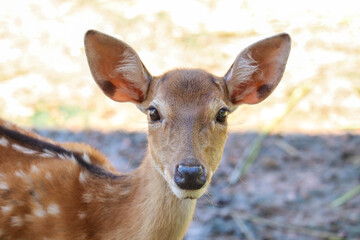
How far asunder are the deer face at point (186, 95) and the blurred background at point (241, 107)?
1.38m

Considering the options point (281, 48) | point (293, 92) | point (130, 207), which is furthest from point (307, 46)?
point (130, 207)

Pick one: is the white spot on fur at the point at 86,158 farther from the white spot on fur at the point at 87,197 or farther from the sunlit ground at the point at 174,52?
the sunlit ground at the point at 174,52

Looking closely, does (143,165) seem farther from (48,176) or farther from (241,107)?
(241,107)

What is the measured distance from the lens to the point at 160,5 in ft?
25.5

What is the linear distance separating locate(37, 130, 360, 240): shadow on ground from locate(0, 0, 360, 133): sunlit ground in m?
0.23

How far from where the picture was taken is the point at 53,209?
10.9 feet

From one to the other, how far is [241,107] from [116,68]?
122 inches

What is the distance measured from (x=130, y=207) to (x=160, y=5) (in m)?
4.93

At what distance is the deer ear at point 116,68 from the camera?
128 inches

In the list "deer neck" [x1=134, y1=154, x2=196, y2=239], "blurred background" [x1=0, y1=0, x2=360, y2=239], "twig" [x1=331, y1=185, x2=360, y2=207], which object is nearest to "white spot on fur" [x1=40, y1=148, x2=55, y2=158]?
"deer neck" [x1=134, y1=154, x2=196, y2=239]

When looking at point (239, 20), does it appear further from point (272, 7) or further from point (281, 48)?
point (281, 48)

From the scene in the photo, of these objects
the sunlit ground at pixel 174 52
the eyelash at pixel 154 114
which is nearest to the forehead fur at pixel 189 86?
the eyelash at pixel 154 114

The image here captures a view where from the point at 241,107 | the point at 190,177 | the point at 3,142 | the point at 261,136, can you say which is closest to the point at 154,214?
the point at 190,177

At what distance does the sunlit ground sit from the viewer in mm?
6102
